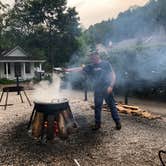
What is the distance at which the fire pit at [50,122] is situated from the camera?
5.71m

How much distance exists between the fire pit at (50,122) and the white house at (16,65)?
25.1 m

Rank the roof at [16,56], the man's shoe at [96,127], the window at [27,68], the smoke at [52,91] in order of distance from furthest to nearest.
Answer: the window at [27,68], the roof at [16,56], the smoke at [52,91], the man's shoe at [96,127]

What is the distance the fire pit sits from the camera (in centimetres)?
571

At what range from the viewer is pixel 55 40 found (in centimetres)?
4022

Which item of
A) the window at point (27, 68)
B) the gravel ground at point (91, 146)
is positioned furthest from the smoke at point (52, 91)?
the window at point (27, 68)

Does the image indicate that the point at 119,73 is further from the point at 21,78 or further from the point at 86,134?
the point at 21,78

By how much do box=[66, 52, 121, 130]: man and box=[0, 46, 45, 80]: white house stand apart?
2490 cm

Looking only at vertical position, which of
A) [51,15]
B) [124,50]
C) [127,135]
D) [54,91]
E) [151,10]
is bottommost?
[127,135]

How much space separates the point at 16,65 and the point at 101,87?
1055 inches

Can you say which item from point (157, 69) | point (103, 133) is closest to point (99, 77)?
point (103, 133)

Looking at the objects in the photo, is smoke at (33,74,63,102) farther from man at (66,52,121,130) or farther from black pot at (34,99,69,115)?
man at (66,52,121,130)

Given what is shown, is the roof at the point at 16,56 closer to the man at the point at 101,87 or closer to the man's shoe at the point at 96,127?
the man at the point at 101,87

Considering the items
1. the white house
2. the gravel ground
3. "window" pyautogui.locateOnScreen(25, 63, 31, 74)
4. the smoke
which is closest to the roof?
the white house

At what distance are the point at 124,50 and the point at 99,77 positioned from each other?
735 centimetres
